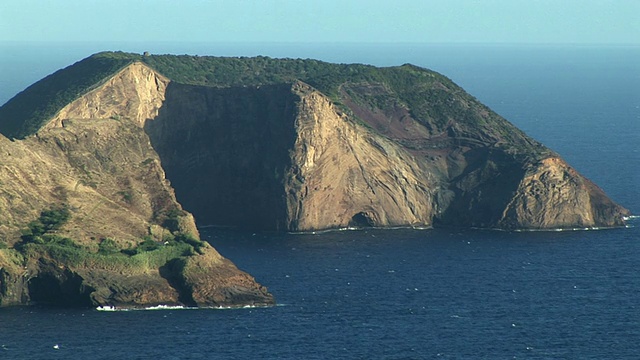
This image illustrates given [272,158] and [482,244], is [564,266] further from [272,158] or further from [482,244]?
[272,158]

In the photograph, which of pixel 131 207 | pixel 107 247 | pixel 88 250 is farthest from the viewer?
pixel 131 207

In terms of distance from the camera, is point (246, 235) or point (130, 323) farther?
point (246, 235)

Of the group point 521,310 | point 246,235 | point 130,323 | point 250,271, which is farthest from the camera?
→ point 246,235

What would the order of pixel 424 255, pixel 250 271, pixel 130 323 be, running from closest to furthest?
pixel 130 323, pixel 250 271, pixel 424 255

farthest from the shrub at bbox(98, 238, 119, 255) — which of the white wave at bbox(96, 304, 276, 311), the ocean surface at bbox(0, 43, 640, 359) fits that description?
the ocean surface at bbox(0, 43, 640, 359)

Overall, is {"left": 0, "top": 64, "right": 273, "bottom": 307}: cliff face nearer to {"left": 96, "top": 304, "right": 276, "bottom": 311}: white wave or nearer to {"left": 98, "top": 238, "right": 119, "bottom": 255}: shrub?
{"left": 98, "top": 238, "right": 119, "bottom": 255}: shrub

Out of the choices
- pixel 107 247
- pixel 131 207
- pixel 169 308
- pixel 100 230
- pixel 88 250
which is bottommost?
pixel 169 308

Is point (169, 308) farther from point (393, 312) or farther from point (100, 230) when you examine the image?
point (393, 312)

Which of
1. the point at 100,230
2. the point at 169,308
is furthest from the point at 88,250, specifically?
the point at 169,308

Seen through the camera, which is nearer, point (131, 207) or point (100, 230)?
point (100, 230)

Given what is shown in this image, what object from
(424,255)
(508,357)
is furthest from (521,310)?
(424,255)

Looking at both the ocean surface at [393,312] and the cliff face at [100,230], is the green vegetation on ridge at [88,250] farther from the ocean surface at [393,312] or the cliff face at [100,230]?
the ocean surface at [393,312]
